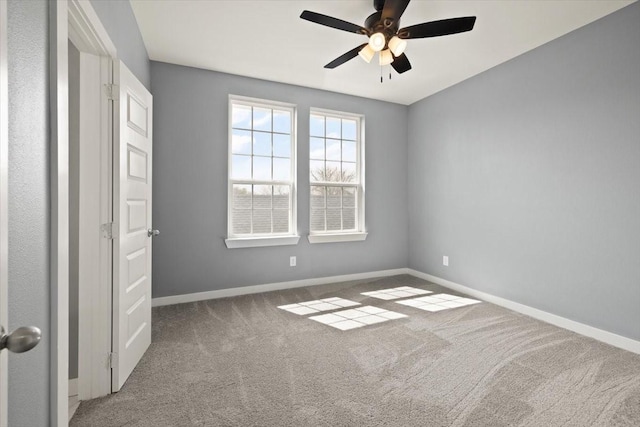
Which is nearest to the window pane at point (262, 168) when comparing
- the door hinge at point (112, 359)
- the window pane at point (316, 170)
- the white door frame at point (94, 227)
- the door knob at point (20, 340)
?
the window pane at point (316, 170)

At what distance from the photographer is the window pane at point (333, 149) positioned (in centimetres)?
449

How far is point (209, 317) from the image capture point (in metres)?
3.15

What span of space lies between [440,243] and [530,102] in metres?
2.02

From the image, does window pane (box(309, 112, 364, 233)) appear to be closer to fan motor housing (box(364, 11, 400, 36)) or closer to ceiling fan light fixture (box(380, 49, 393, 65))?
ceiling fan light fixture (box(380, 49, 393, 65))

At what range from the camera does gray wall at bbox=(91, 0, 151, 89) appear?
1.88m

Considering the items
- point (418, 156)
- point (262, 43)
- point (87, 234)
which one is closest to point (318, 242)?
point (418, 156)

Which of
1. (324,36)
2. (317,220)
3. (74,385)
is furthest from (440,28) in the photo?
(74,385)

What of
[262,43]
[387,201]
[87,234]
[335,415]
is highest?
[262,43]

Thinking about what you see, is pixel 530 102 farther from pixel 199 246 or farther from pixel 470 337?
pixel 199 246

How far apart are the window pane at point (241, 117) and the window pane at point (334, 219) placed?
163 centimetres

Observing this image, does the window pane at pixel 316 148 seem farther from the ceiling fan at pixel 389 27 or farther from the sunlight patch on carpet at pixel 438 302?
the sunlight patch on carpet at pixel 438 302

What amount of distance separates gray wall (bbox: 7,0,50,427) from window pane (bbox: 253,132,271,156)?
2973mm

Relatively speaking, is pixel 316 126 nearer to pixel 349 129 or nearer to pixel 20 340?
pixel 349 129

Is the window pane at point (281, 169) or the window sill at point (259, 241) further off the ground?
the window pane at point (281, 169)
